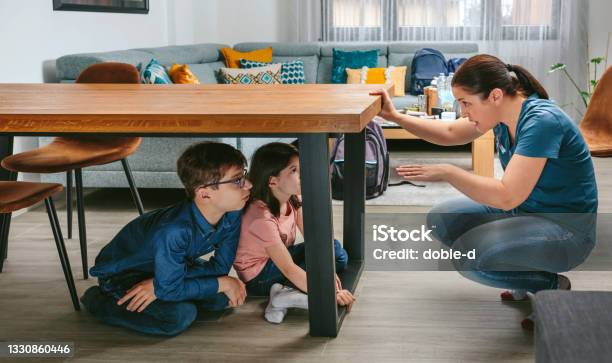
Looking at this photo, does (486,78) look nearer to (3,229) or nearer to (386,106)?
(386,106)

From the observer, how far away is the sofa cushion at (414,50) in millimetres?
7004

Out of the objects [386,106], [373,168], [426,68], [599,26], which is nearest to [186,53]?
[426,68]

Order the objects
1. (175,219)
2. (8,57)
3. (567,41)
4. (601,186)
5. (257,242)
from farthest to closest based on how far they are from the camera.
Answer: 1. (567,41)
2. (601,186)
3. (8,57)
4. (257,242)
5. (175,219)

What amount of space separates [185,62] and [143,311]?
12.7ft

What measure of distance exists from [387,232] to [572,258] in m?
1.38

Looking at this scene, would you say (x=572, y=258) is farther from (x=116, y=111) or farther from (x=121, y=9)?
(x=121, y=9)

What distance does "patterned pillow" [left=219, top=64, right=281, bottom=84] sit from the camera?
638cm

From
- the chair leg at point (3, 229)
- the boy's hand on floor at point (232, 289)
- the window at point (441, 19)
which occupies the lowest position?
the boy's hand on floor at point (232, 289)

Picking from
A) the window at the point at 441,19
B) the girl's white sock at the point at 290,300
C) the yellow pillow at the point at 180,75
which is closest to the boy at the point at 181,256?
the girl's white sock at the point at 290,300

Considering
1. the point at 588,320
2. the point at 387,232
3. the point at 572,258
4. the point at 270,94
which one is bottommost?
the point at 387,232

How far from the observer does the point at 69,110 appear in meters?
2.16

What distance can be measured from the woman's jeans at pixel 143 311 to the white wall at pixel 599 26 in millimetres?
5584

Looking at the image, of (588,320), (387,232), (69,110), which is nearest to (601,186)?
(387,232)

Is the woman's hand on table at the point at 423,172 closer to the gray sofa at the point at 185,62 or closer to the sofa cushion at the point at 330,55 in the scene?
the gray sofa at the point at 185,62
